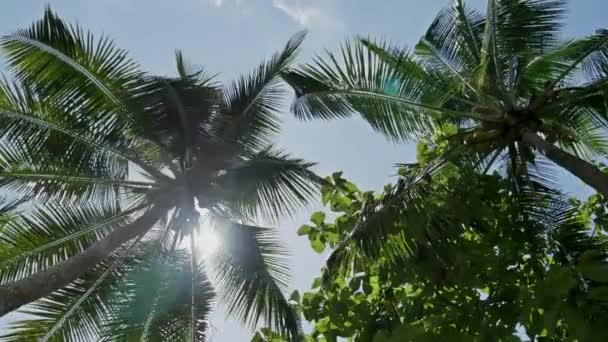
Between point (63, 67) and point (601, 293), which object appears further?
point (63, 67)

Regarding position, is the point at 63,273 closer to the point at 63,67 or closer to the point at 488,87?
the point at 63,67

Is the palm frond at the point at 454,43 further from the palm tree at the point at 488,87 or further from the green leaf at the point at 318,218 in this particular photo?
the green leaf at the point at 318,218

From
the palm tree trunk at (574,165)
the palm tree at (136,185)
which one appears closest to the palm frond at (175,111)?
the palm tree at (136,185)

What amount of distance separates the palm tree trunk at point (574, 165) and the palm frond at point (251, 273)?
137 inches

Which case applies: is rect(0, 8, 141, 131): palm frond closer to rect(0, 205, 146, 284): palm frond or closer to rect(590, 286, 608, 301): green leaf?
rect(0, 205, 146, 284): palm frond

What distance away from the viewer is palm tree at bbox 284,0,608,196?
6.84 m

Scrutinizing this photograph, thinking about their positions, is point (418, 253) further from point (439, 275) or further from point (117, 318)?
point (117, 318)

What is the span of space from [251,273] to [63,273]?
272 cm

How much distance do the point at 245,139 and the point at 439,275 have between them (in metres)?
5.14

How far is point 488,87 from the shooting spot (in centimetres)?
747

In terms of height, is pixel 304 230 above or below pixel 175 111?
below

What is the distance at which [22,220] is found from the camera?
26.7 ft

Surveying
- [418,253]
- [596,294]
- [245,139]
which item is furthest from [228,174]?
[596,294]

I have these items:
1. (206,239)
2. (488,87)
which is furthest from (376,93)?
(206,239)
